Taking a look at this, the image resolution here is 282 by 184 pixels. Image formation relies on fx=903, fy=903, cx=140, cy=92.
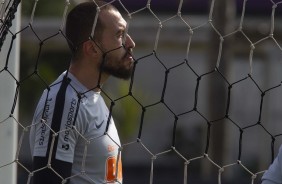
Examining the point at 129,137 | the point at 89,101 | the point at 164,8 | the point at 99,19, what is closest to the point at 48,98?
the point at 89,101

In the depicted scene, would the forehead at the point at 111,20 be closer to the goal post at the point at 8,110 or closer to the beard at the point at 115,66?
the beard at the point at 115,66

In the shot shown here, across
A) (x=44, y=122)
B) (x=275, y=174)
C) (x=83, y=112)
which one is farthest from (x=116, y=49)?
(x=275, y=174)

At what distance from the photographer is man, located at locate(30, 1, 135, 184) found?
8.52 feet

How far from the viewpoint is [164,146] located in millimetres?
10109

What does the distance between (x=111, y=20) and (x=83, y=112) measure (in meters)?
0.34

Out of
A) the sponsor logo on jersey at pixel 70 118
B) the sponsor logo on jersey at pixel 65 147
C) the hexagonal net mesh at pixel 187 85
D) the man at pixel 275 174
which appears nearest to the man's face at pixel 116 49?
the sponsor logo on jersey at pixel 70 118

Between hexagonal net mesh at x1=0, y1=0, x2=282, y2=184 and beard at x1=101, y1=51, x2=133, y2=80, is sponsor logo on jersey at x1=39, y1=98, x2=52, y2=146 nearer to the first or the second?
beard at x1=101, y1=51, x2=133, y2=80

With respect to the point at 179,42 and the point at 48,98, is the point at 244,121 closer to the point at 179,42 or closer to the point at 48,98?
the point at 179,42

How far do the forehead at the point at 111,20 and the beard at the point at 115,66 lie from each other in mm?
97

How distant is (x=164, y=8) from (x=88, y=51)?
547cm

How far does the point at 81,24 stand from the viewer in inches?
113

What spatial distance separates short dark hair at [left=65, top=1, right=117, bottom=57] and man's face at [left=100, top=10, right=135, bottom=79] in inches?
1.1

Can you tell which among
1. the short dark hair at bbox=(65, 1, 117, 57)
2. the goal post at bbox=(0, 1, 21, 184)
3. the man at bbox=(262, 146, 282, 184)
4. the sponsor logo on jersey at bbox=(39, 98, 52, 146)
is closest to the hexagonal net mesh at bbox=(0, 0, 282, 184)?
the short dark hair at bbox=(65, 1, 117, 57)

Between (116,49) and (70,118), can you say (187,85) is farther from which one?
(70,118)
